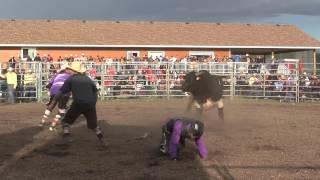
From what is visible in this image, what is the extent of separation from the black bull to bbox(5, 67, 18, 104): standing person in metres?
10.6

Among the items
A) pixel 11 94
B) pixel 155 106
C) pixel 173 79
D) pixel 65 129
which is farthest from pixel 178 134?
pixel 173 79

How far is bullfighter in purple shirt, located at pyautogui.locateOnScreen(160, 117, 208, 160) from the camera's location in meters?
9.06

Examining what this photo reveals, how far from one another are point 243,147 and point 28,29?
25825mm

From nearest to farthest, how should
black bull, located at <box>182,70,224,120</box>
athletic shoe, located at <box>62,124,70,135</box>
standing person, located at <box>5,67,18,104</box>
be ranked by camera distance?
athletic shoe, located at <box>62,124,70,135</box> → black bull, located at <box>182,70,224,120</box> → standing person, located at <box>5,67,18,104</box>

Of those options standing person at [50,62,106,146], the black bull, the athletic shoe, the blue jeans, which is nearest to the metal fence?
the blue jeans

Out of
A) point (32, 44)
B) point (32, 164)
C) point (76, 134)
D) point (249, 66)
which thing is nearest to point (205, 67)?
point (249, 66)

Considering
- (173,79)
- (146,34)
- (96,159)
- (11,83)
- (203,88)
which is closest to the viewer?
(96,159)

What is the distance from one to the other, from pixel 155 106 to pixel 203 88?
7488 millimetres

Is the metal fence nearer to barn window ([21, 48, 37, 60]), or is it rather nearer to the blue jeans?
the blue jeans

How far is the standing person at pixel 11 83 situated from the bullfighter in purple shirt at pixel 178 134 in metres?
13.8

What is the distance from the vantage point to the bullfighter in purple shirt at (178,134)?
906cm

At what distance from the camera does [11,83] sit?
2202 cm

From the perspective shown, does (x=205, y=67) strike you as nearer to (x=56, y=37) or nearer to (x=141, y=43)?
(x=141, y=43)

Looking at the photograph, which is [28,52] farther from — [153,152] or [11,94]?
[153,152]
